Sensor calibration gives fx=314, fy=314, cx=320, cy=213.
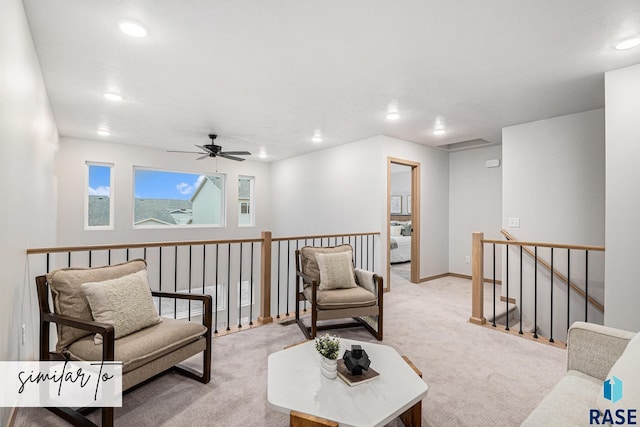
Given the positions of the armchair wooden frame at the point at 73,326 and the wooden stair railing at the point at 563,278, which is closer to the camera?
the armchair wooden frame at the point at 73,326

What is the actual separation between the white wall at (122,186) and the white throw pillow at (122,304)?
419 cm

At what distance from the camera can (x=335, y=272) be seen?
10.8 ft

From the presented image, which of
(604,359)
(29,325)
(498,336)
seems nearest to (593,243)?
(498,336)

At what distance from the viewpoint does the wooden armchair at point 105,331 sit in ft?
5.70

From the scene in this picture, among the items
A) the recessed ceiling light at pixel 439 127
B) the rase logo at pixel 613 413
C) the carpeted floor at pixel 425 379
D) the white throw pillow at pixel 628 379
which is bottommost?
the carpeted floor at pixel 425 379

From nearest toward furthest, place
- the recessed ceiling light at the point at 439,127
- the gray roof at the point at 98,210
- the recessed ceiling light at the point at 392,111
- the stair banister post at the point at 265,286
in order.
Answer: the stair banister post at the point at 265,286
the recessed ceiling light at the point at 392,111
the recessed ceiling light at the point at 439,127
the gray roof at the point at 98,210

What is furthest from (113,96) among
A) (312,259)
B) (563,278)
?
(563,278)

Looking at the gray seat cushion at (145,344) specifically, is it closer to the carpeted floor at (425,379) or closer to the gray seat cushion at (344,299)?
the carpeted floor at (425,379)

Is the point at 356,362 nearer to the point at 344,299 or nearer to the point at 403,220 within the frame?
the point at 344,299

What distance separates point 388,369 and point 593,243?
352cm

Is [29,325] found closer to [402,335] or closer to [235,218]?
[402,335]

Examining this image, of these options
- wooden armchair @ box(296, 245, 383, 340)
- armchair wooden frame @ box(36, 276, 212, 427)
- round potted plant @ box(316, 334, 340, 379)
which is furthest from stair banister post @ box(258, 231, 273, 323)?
round potted plant @ box(316, 334, 340, 379)

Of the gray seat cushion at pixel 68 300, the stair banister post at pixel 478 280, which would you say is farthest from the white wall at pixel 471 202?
the gray seat cushion at pixel 68 300

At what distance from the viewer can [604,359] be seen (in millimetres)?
1539
